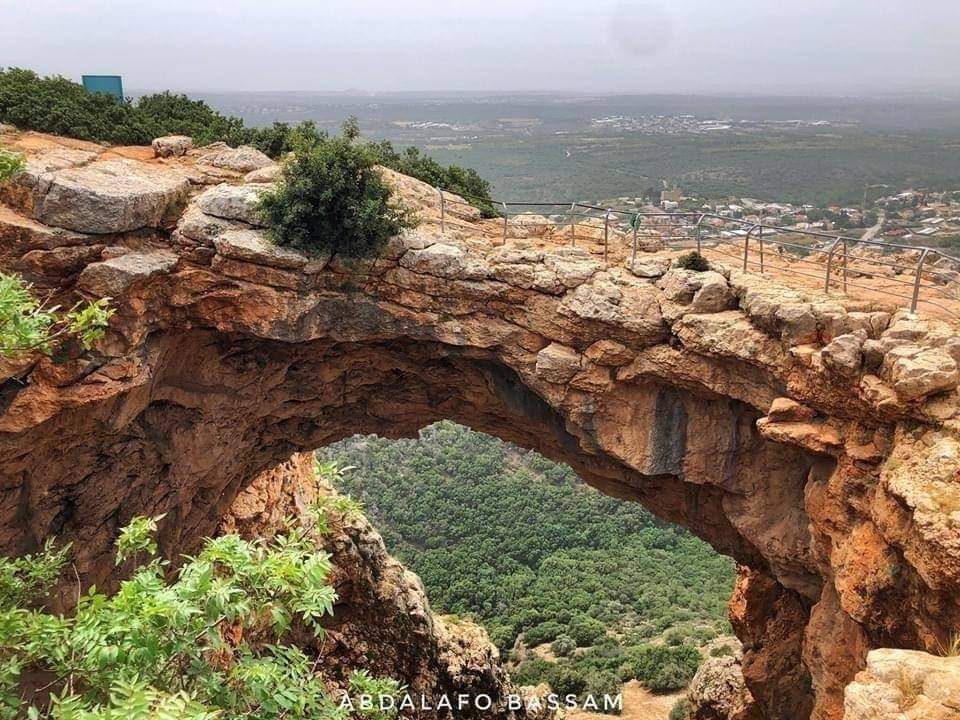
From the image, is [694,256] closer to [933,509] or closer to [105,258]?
[933,509]

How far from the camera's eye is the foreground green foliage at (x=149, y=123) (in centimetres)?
1750

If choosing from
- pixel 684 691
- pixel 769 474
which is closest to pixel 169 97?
pixel 769 474

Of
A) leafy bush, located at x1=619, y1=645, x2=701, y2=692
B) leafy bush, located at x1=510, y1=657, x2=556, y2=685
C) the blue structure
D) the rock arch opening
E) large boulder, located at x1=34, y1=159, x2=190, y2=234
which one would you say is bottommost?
leafy bush, located at x1=510, y1=657, x2=556, y2=685

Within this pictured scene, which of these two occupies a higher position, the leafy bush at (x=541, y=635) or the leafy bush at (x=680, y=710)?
the leafy bush at (x=680, y=710)

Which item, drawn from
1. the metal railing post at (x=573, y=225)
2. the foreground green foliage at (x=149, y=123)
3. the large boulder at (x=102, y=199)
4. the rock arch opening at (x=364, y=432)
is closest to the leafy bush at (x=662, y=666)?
the rock arch opening at (x=364, y=432)

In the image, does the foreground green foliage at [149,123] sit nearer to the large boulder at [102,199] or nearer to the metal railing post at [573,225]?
the metal railing post at [573,225]

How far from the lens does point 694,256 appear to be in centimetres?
1570

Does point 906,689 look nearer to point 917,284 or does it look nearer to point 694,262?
point 917,284

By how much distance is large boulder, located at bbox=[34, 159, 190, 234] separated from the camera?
46.5ft

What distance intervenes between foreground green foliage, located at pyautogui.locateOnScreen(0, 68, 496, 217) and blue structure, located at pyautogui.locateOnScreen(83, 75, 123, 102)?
1.75 ft

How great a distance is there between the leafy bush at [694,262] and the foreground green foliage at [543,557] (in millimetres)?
21486

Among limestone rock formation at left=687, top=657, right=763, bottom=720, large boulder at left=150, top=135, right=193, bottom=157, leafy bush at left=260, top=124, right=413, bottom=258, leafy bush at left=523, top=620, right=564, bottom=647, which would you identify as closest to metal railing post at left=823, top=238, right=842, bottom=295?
leafy bush at left=260, top=124, right=413, bottom=258

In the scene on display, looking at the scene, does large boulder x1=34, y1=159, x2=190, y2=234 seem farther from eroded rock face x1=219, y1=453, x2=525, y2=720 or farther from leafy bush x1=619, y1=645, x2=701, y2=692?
leafy bush x1=619, y1=645, x2=701, y2=692

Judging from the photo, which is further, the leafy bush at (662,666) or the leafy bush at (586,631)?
the leafy bush at (586,631)
